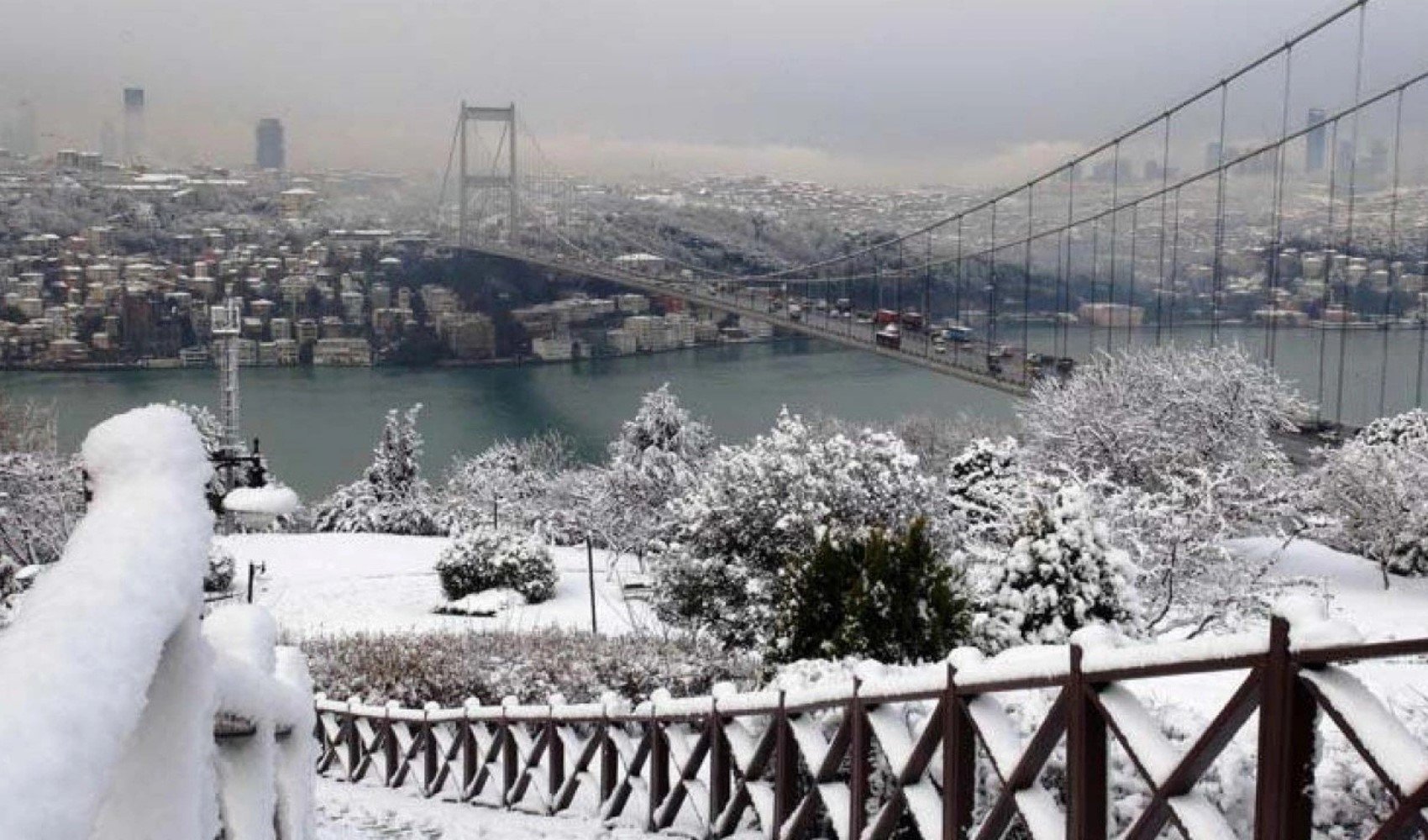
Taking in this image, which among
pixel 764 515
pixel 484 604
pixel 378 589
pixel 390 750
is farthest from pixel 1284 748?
pixel 378 589

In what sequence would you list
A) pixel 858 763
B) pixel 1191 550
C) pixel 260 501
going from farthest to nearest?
pixel 1191 550 < pixel 260 501 < pixel 858 763

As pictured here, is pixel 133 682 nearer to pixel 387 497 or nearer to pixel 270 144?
pixel 387 497

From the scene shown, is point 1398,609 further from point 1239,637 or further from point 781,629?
point 1239,637

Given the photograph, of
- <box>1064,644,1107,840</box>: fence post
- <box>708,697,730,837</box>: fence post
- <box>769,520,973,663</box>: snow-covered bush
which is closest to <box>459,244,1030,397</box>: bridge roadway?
<box>769,520,973,663</box>: snow-covered bush

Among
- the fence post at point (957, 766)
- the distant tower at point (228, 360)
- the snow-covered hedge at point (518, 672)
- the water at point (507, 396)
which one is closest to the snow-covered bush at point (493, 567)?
the distant tower at point (228, 360)

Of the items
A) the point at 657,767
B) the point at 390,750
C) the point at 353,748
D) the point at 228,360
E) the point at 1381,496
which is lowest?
the point at 353,748

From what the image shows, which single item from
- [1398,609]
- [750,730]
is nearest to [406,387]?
[1398,609]

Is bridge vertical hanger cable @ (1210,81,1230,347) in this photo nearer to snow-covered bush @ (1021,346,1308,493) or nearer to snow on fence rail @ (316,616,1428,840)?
snow-covered bush @ (1021,346,1308,493)
